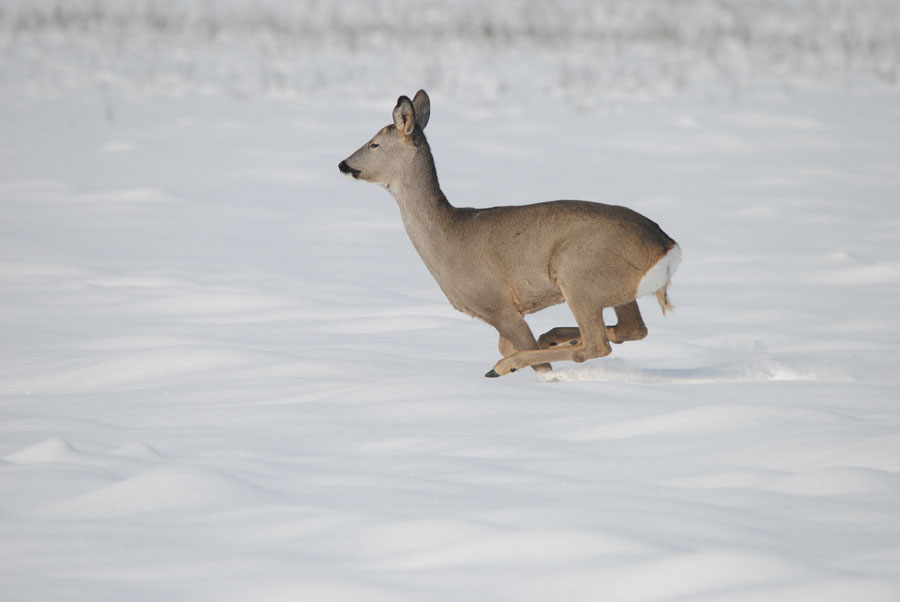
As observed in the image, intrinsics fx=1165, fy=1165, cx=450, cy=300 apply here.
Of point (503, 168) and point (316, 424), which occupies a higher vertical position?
point (503, 168)

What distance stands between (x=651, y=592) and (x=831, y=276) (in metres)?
5.81

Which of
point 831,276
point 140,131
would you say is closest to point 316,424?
point 831,276

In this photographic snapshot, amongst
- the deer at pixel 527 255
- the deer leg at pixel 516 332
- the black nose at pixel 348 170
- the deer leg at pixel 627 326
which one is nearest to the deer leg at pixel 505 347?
the deer at pixel 527 255

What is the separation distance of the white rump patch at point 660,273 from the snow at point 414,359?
433 mm

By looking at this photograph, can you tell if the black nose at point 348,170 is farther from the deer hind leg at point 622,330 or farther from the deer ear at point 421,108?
the deer hind leg at point 622,330

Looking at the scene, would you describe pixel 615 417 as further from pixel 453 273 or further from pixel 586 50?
pixel 586 50

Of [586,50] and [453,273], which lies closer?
[453,273]

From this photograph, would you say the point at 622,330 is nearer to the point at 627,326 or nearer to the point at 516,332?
the point at 627,326

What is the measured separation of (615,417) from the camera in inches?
173

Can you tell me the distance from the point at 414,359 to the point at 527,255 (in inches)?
35.7

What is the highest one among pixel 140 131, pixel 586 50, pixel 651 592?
pixel 586 50

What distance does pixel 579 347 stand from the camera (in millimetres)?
5207

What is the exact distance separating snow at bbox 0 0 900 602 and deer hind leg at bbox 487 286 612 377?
114 millimetres

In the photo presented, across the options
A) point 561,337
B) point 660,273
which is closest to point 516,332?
point 561,337
